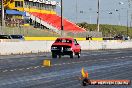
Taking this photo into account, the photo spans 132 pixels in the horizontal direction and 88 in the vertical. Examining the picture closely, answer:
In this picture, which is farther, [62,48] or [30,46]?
[30,46]

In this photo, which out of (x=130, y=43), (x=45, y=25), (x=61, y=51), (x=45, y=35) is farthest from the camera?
(x=45, y=25)

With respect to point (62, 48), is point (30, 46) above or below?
below

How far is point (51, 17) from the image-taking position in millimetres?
108375

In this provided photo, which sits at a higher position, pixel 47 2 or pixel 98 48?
pixel 47 2

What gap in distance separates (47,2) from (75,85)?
339ft

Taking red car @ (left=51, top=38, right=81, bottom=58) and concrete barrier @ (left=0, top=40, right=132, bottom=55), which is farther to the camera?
concrete barrier @ (left=0, top=40, right=132, bottom=55)

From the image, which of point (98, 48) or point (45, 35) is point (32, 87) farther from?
point (45, 35)

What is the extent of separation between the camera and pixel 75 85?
17.2m

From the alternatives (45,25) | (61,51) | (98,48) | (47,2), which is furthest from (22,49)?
(47,2)

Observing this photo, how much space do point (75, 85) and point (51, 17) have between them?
300 feet

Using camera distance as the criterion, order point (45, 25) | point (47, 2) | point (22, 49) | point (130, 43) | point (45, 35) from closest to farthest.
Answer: point (22, 49)
point (45, 35)
point (130, 43)
point (45, 25)
point (47, 2)

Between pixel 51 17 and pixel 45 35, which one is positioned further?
pixel 51 17

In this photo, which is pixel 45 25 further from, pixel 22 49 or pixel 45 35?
pixel 22 49

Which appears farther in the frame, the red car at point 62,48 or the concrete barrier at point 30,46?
the concrete barrier at point 30,46
